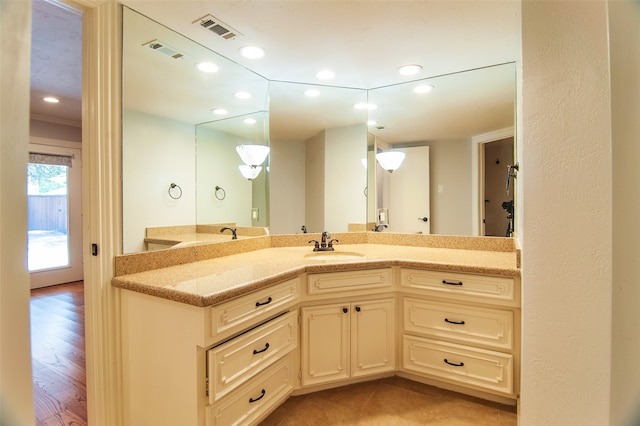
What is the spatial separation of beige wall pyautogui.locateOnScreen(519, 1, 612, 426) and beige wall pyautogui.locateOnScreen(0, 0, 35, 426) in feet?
3.40

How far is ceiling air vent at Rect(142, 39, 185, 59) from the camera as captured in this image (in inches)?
67.4

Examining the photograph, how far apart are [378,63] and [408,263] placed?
1.31 meters

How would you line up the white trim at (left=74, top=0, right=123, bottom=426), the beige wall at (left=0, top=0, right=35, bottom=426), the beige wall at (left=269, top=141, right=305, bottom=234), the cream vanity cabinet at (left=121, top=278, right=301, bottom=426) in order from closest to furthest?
the beige wall at (left=0, top=0, right=35, bottom=426), the cream vanity cabinet at (left=121, top=278, right=301, bottom=426), the white trim at (left=74, top=0, right=123, bottom=426), the beige wall at (left=269, top=141, right=305, bottom=234)

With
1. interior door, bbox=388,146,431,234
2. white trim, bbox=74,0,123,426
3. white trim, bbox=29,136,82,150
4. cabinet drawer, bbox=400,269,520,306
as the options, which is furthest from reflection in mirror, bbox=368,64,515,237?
white trim, bbox=29,136,82,150

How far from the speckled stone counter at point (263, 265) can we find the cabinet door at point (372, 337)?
270 millimetres

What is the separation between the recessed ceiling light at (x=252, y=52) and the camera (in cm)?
192

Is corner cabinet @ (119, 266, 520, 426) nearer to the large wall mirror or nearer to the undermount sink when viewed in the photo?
the undermount sink

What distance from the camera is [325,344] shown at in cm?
188

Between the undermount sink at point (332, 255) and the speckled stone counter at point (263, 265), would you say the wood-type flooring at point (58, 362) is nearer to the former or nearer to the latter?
the speckled stone counter at point (263, 265)

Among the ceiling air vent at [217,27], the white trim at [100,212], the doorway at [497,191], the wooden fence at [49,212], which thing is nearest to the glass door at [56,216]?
the wooden fence at [49,212]

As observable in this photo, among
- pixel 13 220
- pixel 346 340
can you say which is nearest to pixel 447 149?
pixel 346 340

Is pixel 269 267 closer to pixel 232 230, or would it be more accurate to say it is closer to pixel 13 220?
pixel 232 230

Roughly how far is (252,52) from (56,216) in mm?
4696

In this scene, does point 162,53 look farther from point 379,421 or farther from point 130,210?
point 379,421
